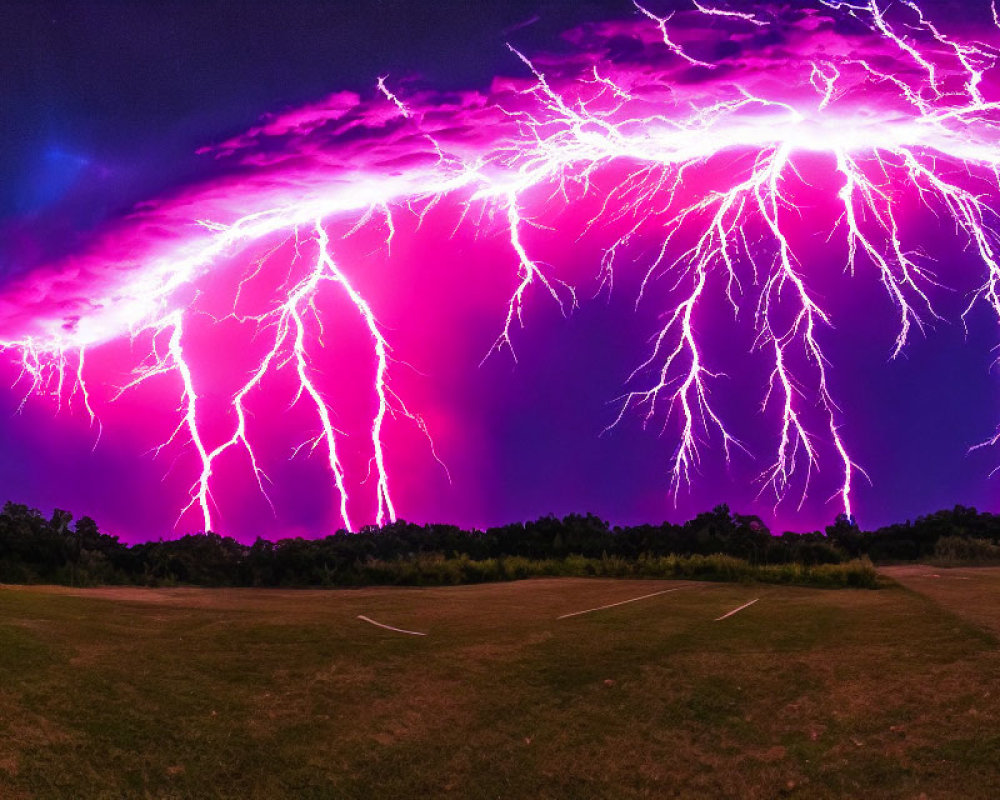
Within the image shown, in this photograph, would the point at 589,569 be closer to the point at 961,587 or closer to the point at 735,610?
the point at 735,610

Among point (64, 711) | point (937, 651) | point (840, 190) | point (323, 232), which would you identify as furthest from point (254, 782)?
point (840, 190)

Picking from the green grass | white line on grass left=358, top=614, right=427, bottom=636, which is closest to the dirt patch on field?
the green grass

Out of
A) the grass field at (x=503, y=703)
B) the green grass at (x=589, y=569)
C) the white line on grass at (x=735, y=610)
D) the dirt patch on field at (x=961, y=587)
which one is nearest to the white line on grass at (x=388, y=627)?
the grass field at (x=503, y=703)

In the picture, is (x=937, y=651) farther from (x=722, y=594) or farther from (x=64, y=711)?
(x=64, y=711)

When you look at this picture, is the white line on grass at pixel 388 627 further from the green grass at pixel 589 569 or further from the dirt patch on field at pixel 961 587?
the dirt patch on field at pixel 961 587

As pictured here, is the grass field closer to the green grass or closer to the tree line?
the green grass

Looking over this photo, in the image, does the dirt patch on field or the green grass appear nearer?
the dirt patch on field
